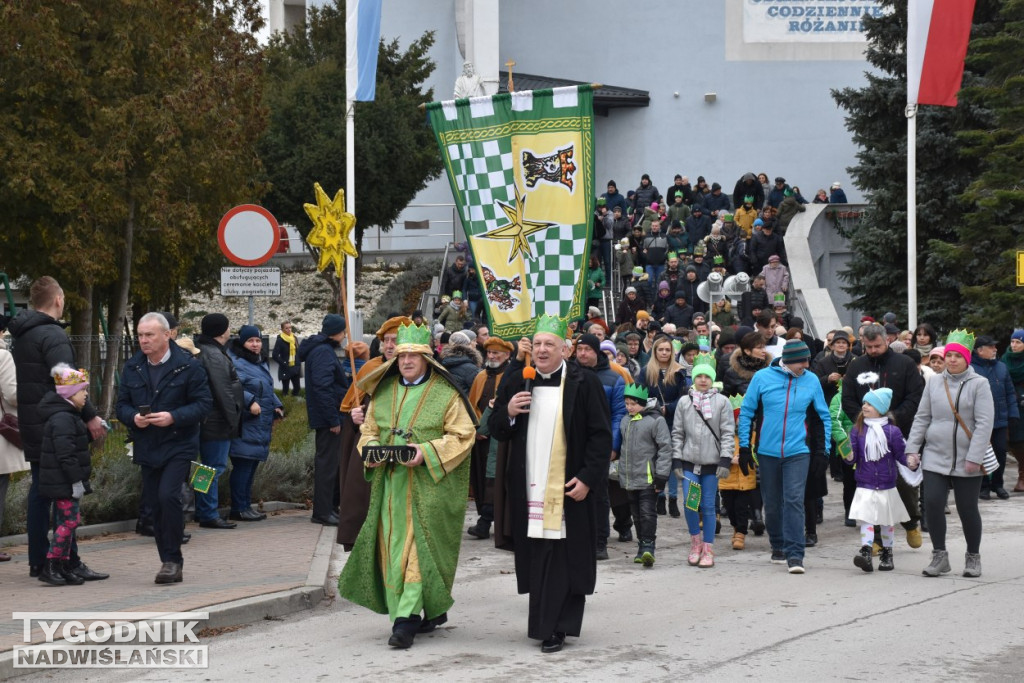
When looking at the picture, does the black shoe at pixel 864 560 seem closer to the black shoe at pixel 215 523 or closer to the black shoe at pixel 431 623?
the black shoe at pixel 431 623

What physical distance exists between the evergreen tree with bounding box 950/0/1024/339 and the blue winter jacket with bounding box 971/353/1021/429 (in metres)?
5.69

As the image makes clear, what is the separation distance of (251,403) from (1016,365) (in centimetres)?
910

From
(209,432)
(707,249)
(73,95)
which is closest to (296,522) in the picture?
(209,432)

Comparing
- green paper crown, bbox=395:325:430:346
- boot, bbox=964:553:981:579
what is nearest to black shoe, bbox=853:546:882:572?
boot, bbox=964:553:981:579

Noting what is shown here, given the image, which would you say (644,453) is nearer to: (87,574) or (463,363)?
(463,363)

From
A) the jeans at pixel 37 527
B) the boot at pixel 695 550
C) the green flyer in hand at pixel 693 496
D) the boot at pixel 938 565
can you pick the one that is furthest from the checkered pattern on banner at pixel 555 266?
the jeans at pixel 37 527

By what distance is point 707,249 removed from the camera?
27.8 m

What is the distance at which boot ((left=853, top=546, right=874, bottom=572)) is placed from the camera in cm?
1099

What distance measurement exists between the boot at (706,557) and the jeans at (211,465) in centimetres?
445

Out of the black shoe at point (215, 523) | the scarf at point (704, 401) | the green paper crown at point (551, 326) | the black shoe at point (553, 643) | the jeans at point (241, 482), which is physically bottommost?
the black shoe at point (553, 643)

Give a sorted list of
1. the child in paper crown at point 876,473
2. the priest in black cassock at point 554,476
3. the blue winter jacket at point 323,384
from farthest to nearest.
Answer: the blue winter jacket at point 323,384
the child in paper crown at point 876,473
the priest in black cassock at point 554,476

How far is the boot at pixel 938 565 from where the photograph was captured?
10.8m

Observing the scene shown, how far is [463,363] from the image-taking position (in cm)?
1319

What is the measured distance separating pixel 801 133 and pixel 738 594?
106 feet
